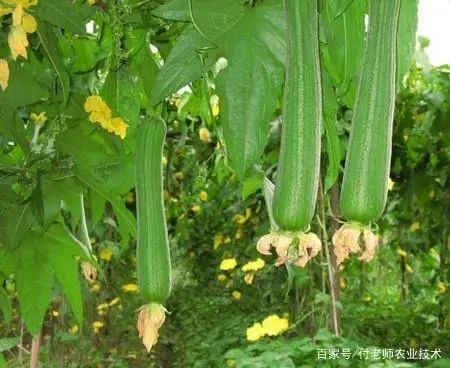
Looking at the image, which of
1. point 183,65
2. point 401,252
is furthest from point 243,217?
point 183,65

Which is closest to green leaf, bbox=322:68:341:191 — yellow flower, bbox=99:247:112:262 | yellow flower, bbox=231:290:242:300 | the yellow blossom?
yellow flower, bbox=99:247:112:262

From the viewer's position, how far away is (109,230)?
4.73m

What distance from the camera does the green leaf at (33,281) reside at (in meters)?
1.26

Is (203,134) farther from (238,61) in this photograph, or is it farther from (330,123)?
(238,61)

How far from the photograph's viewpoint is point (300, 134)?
26.6 inches

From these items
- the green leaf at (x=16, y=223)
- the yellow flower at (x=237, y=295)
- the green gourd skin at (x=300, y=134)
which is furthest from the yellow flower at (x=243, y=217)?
the green gourd skin at (x=300, y=134)

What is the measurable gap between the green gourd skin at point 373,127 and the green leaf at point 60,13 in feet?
1.78

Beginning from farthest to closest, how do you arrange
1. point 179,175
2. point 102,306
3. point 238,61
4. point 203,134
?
point 179,175
point 102,306
point 203,134
point 238,61

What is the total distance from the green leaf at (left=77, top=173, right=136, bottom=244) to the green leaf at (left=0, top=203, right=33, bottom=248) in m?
0.12

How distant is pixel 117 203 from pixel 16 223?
186 mm

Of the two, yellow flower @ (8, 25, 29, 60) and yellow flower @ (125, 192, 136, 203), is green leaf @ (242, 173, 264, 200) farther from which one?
yellow flower @ (125, 192, 136, 203)

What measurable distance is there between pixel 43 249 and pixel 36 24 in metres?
0.46

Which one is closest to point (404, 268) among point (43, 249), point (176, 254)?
point (176, 254)

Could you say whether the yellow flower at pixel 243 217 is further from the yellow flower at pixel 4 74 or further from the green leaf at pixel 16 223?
the yellow flower at pixel 4 74
